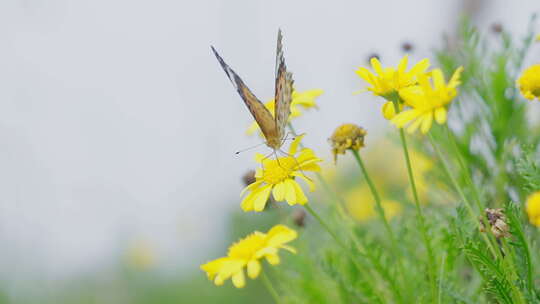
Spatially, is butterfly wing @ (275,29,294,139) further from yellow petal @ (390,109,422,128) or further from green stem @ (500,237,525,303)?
green stem @ (500,237,525,303)

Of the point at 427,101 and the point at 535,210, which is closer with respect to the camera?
the point at 535,210

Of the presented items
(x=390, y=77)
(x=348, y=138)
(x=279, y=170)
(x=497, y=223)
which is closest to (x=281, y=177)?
(x=279, y=170)

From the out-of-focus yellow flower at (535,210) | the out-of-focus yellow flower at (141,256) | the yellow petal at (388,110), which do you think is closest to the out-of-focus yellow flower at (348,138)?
the yellow petal at (388,110)

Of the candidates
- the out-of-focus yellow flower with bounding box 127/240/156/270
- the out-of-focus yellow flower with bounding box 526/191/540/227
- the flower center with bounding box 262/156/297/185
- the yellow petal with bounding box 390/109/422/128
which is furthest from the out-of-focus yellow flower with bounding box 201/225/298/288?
the out-of-focus yellow flower with bounding box 127/240/156/270

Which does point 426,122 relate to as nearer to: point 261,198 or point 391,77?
point 391,77

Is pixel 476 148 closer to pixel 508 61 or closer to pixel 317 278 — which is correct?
pixel 508 61

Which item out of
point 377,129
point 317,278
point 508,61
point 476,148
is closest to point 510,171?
point 476,148
